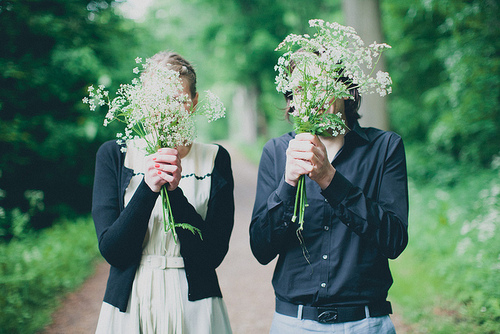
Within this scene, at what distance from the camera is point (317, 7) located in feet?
58.0

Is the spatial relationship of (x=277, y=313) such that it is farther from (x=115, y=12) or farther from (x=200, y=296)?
(x=115, y=12)

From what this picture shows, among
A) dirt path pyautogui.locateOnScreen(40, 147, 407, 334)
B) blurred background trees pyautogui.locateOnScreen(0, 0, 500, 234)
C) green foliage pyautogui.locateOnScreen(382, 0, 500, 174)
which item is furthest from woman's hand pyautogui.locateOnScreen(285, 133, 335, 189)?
green foliage pyautogui.locateOnScreen(382, 0, 500, 174)

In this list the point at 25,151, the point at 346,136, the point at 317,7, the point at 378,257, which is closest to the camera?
the point at 378,257

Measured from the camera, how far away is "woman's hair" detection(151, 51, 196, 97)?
86.0 inches

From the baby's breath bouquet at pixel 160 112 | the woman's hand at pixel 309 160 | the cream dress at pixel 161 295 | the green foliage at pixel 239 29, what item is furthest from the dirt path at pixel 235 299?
the green foliage at pixel 239 29

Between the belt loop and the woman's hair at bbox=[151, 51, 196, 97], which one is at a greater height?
the woman's hair at bbox=[151, 51, 196, 97]

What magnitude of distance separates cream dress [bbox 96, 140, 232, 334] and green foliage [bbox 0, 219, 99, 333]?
3.05 m

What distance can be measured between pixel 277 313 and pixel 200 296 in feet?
1.34

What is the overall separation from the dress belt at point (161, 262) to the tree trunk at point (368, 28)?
17.1ft

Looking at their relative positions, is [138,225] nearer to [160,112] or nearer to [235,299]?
[160,112]

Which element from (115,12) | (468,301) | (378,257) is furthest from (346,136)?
(115,12)

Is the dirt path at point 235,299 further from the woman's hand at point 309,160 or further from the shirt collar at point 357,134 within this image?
the woman's hand at point 309,160

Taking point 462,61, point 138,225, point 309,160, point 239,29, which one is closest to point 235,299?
point 138,225

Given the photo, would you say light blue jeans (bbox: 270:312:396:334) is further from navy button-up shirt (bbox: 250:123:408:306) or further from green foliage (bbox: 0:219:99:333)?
green foliage (bbox: 0:219:99:333)
